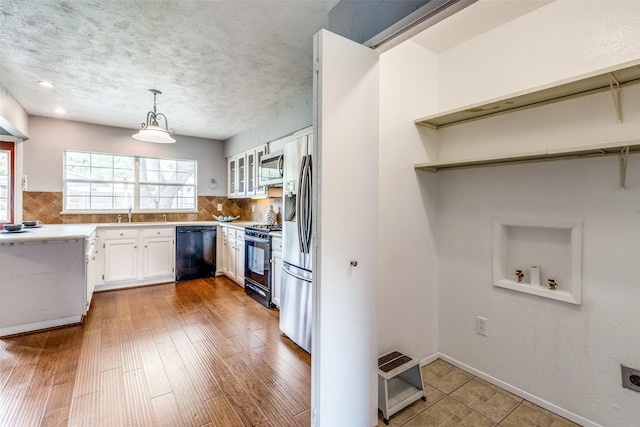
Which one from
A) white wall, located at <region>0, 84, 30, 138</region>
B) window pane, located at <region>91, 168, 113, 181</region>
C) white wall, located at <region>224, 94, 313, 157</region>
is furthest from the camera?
window pane, located at <region>91, 168, 113, 181</region>

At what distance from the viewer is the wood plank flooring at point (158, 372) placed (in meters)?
1.72

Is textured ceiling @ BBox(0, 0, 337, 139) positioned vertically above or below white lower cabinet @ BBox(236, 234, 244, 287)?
above

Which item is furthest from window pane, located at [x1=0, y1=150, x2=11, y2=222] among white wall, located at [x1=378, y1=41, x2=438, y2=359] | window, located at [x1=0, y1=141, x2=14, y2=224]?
white wall, located at [x1=378, y1=41, x2=438, y2=359]

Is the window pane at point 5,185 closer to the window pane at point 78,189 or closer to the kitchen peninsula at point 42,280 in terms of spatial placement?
the window pane at point 78,189

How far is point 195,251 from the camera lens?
4742 mm

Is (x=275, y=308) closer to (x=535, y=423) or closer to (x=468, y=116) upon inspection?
(x=535, y=423)

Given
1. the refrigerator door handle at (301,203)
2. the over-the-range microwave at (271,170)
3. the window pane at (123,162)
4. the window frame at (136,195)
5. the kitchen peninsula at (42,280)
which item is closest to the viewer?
the refrigerator door handle at (301,203)

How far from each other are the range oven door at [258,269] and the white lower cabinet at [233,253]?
0.97 feet

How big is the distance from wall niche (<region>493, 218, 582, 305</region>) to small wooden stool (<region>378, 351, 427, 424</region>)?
84 centimetres

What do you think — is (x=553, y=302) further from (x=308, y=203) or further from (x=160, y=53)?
(x=160, y=53)

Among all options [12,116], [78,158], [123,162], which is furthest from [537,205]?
[78,158]

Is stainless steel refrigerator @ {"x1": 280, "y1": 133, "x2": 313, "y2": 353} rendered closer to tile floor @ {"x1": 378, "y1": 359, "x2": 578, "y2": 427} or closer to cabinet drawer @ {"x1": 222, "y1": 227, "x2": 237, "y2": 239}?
tile floor @ {"x1": 378, "y1": 359, "x2": 578, "y2": 427}

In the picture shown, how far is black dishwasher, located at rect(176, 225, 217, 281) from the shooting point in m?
4.62

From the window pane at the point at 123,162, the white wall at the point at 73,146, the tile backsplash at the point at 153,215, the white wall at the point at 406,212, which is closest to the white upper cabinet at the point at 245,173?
the tile backsplash at the point at 153,215
